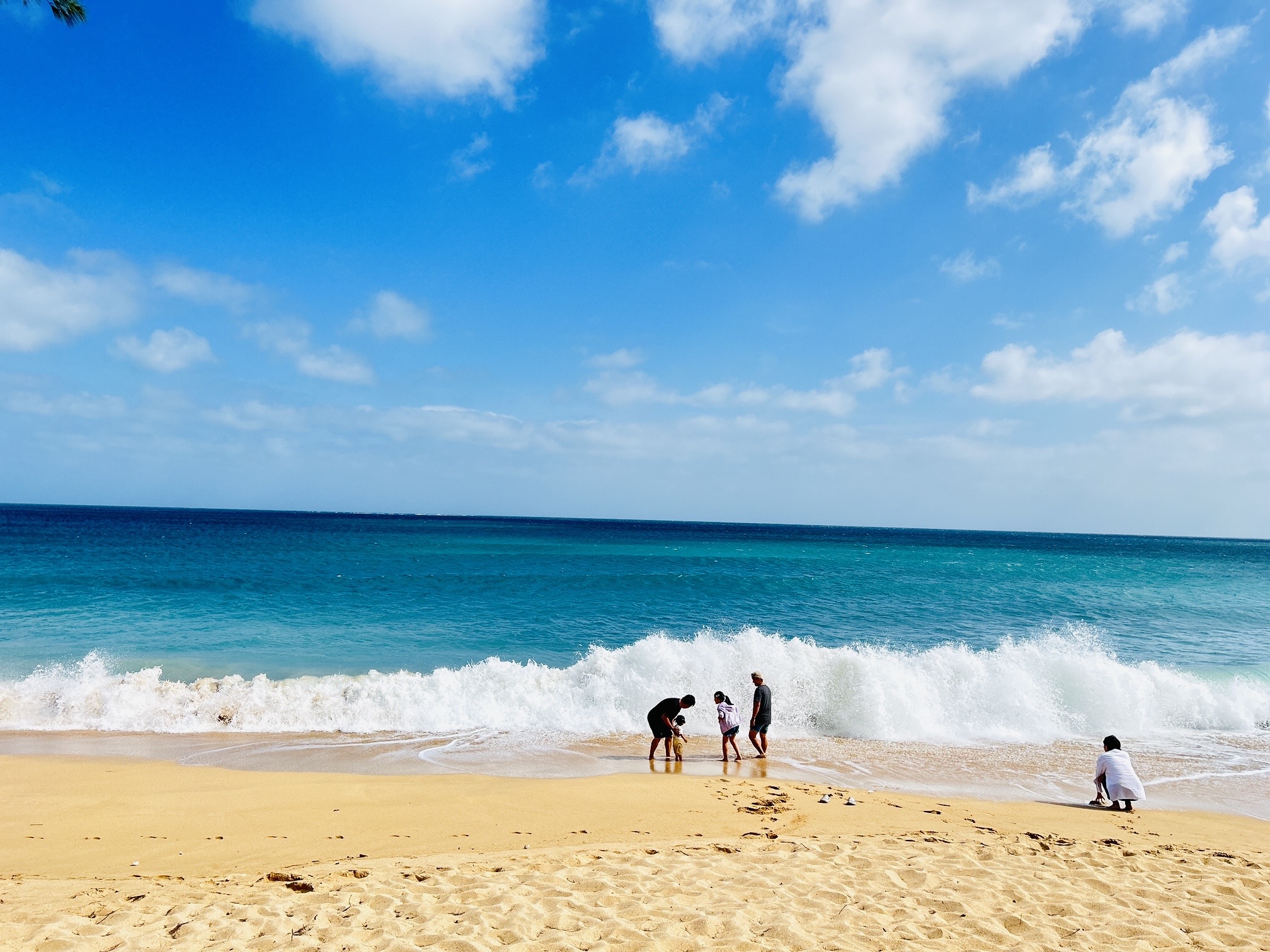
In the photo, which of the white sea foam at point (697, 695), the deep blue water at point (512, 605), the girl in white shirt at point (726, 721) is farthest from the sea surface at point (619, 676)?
the girl in white shirt at point (726, 721)

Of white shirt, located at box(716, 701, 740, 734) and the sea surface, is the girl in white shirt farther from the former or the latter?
→ the sea surface

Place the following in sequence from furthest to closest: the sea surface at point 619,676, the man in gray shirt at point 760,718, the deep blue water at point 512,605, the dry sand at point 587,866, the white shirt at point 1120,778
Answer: the deep blue water at point 512,605 → the man in gray shirt at point 760,718 → the sea surface at point 619,676 → the white shirt at point 1120,778 → the dry sand at point 587,866

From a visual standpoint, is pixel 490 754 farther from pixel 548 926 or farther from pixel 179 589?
pixel 179 589

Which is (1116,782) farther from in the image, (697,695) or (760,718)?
(697,695)

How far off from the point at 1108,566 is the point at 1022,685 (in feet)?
155

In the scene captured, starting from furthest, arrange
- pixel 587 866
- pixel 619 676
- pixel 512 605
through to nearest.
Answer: pixel 512 605, pixel 619 676, pixel 587 866

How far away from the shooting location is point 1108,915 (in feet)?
18.1

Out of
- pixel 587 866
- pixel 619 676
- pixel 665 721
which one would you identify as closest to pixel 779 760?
pixel 665 721

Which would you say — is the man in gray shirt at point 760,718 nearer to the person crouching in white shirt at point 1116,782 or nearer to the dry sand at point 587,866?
the dry sand at point 587,866

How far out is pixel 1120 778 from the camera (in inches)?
363

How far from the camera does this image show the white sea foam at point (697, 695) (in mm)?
12953

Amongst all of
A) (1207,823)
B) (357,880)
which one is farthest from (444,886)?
(1207,823)

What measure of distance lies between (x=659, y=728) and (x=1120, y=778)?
6618 millimetres

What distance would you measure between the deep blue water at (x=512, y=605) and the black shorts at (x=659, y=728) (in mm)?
6640
